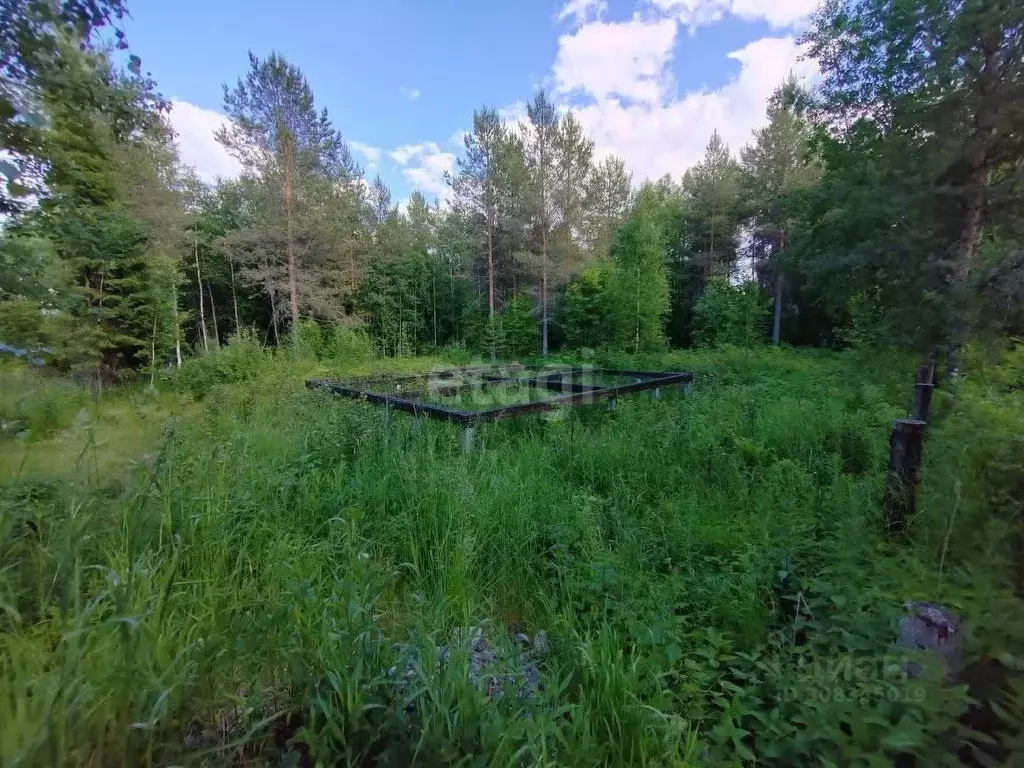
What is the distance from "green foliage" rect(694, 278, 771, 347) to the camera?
16094 millimetres

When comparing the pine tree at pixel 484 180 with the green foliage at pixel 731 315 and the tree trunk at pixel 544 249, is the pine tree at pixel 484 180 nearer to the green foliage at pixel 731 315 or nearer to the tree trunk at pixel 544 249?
the tree trunk at pixel 544 249

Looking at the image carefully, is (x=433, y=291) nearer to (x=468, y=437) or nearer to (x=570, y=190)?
(x=570, y=190)

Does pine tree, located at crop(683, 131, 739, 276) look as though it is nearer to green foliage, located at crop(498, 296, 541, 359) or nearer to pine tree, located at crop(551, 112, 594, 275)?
pine tree, located at crop(551, 112, 594, 275)

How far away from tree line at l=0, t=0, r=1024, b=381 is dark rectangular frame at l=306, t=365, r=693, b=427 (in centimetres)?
243

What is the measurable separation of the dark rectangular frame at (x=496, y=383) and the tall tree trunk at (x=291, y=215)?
7.46 m

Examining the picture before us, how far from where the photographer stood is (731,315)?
53.6 ft

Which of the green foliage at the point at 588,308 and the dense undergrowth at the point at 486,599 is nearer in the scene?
A: the dense undergrowth at the point at 486,599

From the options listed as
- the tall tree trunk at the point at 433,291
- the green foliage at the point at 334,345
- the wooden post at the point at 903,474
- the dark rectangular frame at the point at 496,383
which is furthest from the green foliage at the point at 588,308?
the wooden post at the point at 903,474

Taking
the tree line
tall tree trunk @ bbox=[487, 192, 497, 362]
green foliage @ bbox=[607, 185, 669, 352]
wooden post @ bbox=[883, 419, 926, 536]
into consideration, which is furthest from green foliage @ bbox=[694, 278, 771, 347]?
wooden post @ bbox=[883, 419, 926, 536]

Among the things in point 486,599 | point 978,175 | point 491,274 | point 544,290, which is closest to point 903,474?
point 978,175

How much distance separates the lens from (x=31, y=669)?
37.3 inches

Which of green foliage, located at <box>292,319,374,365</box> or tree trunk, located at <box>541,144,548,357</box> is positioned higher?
tree trunk, located at <box>541,144,548,357</box>

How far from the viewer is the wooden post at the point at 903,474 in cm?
208

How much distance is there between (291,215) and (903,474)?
14818mm
